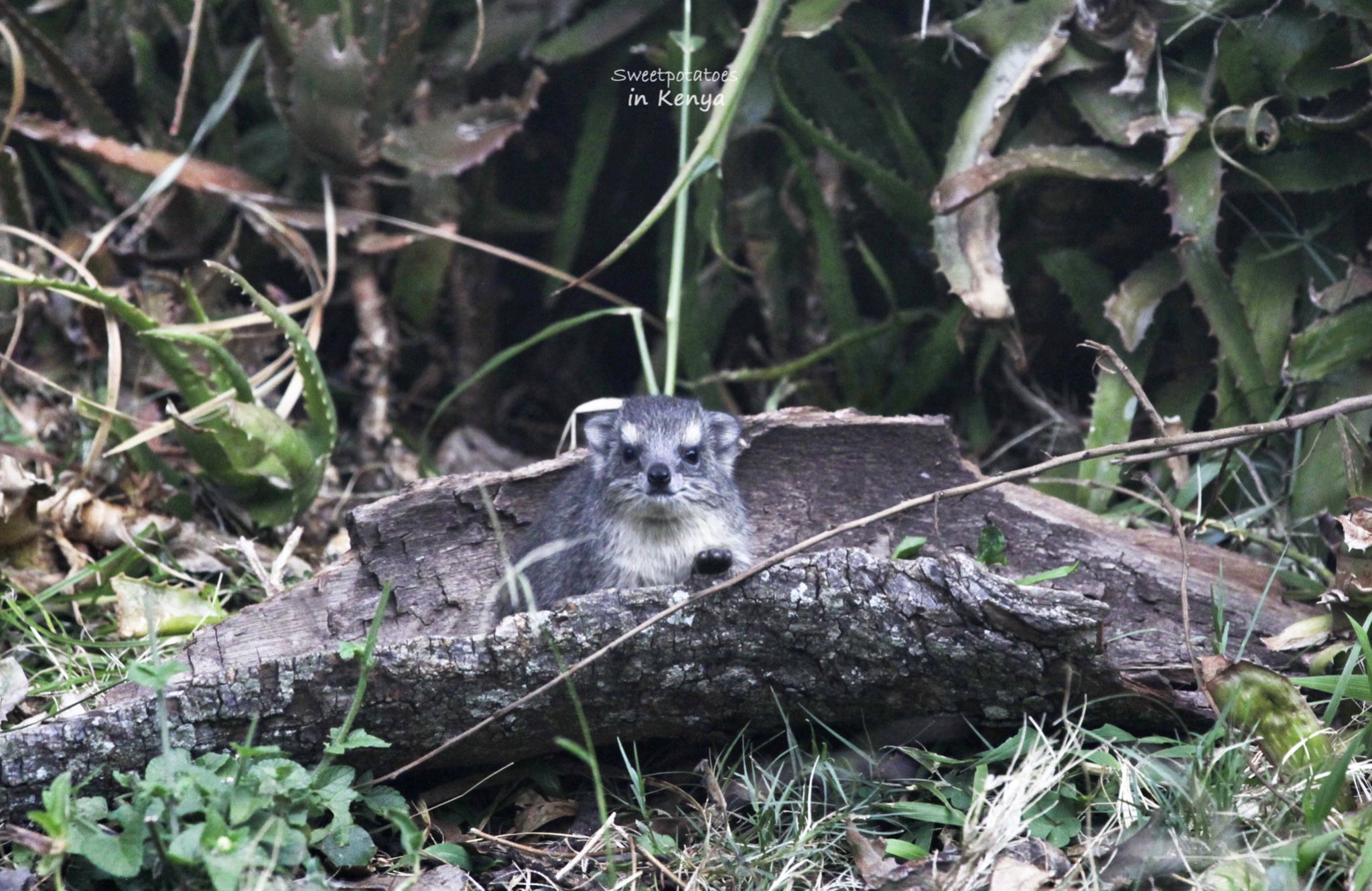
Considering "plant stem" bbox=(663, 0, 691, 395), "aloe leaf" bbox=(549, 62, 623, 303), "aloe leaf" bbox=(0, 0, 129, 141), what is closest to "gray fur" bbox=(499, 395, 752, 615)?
"plant stem" bbox=(663, 0, 691, 395)

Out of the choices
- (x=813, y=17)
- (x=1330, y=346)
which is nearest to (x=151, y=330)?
(x=813, y=17)

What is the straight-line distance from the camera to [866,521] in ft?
11.3

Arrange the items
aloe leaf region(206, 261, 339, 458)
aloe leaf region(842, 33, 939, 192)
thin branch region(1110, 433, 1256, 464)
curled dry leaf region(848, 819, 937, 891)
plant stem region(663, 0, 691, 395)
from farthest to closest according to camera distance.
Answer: aloe leaf region(842, 33, 939, 192), plant stem region(663, 0, 691, 395), aloe leaf region(206, 261, 339, 458), thin branch region(1110, 433, 1256, 464), curled dry leaf region(848, 819, 937, 891)

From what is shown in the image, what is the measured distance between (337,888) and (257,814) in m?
0.30

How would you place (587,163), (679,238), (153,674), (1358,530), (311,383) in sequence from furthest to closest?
1. (587,163)
2. (679,238)
3. (311,383)
4. (1358,530)
5. (153,674)

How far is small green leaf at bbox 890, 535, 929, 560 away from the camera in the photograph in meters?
4.18

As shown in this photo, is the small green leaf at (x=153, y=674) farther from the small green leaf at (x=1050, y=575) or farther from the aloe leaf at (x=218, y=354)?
the small green leaf at (x=1050, y=575)

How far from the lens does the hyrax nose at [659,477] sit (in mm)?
4398

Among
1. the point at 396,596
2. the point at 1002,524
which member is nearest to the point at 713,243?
the point at 1002,524

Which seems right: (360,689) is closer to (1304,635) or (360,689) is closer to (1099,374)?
(1304,635)

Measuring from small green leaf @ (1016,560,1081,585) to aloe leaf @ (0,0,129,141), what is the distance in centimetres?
460

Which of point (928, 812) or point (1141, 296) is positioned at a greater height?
point (1141, 296)

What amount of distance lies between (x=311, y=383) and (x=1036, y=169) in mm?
3016

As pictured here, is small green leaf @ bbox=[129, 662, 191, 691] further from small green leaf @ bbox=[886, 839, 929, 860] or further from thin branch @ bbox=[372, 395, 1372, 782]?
small green leaf @ bbox=[886, 839, 929, 860]
